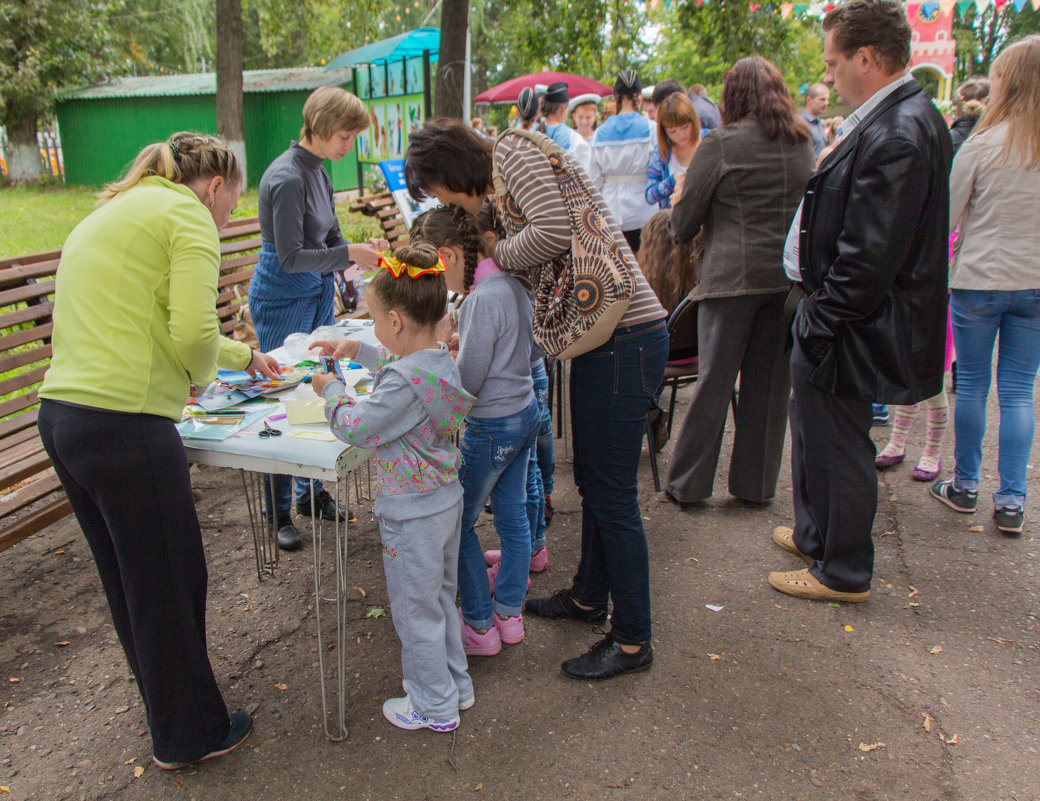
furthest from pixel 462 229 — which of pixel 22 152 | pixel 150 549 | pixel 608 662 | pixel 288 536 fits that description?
pixel 22 152

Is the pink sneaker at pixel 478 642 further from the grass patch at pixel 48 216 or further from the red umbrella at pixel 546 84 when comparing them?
the red umbrella at pixel 546 84

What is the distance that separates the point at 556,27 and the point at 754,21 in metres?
2.69

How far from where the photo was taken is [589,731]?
240cm

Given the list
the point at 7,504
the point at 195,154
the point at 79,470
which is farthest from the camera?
the point at 7,504

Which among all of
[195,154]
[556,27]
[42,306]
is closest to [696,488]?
[195,154]

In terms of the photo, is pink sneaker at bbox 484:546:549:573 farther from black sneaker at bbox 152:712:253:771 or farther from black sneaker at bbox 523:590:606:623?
black sneaker at bbox 152:712:253:771

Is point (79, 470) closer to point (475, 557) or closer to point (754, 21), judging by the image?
point (475, 557)

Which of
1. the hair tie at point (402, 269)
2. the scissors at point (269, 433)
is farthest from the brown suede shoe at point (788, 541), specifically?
the scissors at point (269, 433)

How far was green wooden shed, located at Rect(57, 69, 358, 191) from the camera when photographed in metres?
21.3

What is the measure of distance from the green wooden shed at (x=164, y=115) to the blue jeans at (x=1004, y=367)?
19.6 meters

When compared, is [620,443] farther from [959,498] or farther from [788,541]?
[959,498]

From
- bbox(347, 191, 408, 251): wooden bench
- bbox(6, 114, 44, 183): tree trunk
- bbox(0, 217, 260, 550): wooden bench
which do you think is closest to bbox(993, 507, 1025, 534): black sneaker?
bbox(0, 217, 260, 550): wooden bench

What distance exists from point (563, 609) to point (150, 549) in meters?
1.51

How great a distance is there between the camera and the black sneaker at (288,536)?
3510 millimetres
